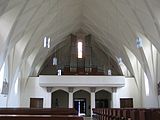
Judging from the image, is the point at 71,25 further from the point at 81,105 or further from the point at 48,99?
the point at 81,105

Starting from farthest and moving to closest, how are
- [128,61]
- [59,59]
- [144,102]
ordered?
[59,59]
[128,61]
[144,102]

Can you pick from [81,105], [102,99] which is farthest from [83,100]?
[102,99]

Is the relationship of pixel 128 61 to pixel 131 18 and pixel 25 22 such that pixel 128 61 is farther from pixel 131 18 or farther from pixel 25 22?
pixel 25 22

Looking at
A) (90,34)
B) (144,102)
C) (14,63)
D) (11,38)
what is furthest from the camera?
(90,34)

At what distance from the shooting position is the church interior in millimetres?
15344

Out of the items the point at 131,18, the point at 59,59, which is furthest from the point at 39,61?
the point at 131,18

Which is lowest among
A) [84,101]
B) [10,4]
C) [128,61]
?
[84,101]

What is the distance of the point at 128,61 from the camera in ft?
77.8

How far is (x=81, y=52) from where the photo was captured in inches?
1006

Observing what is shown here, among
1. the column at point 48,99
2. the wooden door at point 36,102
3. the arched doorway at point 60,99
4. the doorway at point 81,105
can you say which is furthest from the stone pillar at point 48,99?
the doorway at point 81,105

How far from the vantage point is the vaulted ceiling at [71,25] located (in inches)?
567

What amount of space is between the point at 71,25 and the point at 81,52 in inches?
125

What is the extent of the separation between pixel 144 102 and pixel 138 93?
1.31 meters

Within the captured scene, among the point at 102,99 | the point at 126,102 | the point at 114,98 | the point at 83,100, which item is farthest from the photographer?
the point at 83,100
